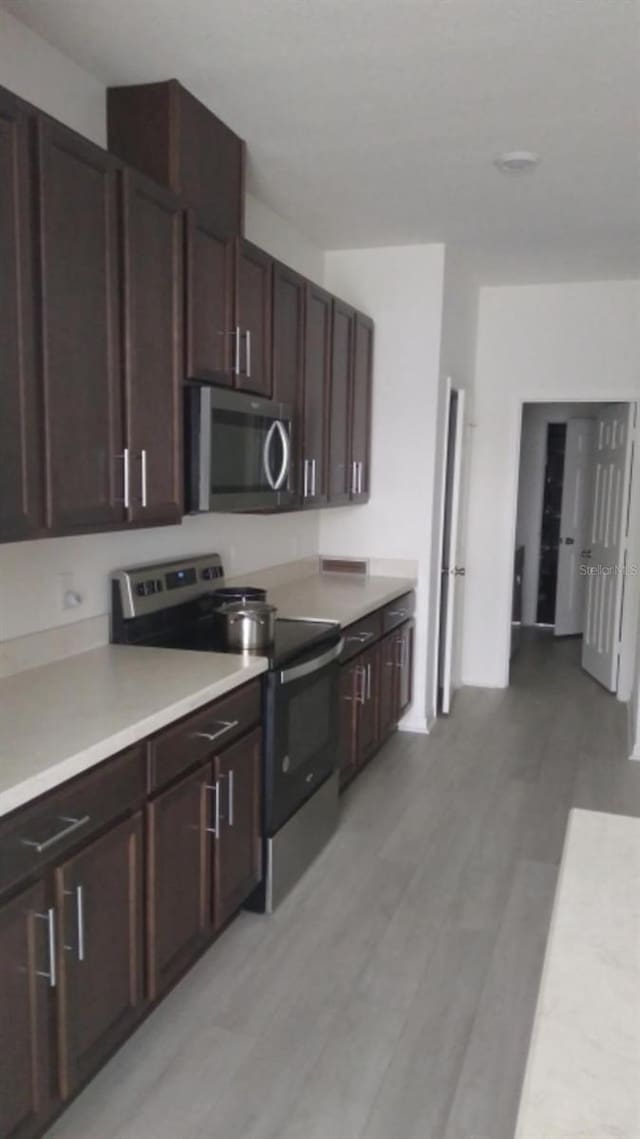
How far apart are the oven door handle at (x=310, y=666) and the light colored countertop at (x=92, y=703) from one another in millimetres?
145

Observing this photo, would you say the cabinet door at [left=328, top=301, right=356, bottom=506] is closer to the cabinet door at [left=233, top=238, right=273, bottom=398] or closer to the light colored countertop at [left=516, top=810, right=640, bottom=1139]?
the cabinet door at [left=233, top=238, right=273, bottom=398]

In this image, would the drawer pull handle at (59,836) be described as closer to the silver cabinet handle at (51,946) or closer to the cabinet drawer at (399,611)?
the silver cabinet handle at (51,946)

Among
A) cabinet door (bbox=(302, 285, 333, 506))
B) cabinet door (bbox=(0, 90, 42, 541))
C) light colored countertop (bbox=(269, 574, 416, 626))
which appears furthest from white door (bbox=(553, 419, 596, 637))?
cabinet door (bbox=(0, 90, 42, 541))

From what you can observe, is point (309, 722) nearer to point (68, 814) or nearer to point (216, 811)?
point (216, 811)

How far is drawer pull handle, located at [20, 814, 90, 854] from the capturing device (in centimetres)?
159

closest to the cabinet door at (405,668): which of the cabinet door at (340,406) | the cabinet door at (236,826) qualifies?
the cabinet door at (340,406)

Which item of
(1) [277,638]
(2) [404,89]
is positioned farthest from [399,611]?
(2) [404,89]

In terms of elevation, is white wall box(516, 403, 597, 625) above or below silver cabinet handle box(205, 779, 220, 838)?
above

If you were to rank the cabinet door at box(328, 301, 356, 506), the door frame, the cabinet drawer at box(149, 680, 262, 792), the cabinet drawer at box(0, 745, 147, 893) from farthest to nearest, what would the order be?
the door frame, the cabinet door at box(328, 301, 356, 506), the cabinet drawer at box(149, 680, 262, 792), the cabinet drawer at box(0, 745, 147, 893)

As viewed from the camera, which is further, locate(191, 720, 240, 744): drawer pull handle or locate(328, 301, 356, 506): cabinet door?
locate(328, 301, 356, 506): cabinet door

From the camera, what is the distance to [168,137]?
2.55 meters

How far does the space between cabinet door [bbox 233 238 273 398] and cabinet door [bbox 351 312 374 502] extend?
1.22 metres

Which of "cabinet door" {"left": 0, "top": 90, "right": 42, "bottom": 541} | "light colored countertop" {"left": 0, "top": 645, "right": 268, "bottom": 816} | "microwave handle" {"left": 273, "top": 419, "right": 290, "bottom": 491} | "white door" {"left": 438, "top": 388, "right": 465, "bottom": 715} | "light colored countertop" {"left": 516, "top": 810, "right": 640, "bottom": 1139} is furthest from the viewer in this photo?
"white door" {"left": 438, "top": 388, "right": 465, "bottom": 715}

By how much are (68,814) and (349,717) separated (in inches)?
81.5
